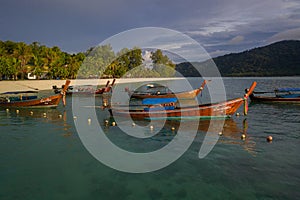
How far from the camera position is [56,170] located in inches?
409

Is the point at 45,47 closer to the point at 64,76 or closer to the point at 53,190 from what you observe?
the point at 64,76

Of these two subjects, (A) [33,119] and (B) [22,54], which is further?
(B) [22,54]

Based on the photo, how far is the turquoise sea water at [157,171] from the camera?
8375 mm

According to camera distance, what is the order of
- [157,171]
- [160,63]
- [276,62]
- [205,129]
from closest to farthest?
1. [157,171]
2. [205,129]
3. [160,63]
4. [276,62]

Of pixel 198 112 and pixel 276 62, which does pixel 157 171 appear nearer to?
pixel 198 112

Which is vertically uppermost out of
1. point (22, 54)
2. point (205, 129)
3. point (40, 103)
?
point (22, 54)

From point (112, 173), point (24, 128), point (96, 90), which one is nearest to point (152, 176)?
point (112, 173)

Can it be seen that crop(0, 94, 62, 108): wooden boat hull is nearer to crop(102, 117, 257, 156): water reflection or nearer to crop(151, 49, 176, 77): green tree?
crop(102, 117, 257, 156): water reflection

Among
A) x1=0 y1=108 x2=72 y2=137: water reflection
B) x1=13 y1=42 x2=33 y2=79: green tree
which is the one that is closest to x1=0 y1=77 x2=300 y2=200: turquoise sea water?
x1=0 y1=108 x2=72 y2=137: water reflection

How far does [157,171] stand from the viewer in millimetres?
10344

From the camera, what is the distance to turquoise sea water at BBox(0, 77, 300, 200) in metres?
8.38

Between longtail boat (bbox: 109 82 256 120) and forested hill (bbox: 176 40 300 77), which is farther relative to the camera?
forested hill (bbox: 176 40 300 77)

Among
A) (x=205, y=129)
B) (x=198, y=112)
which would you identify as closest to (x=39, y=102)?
(x=198, y=112)

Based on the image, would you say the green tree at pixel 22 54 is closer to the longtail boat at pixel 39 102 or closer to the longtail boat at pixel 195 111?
the longtail boat at pixel 39 102
